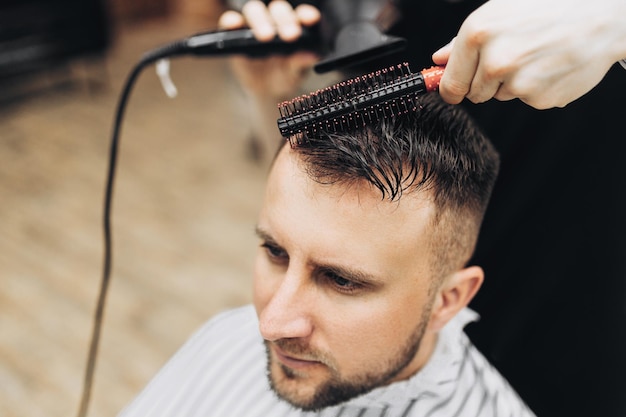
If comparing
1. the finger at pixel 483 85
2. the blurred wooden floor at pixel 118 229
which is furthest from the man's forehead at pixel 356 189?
the blurred wooden floor at pixel 118 229

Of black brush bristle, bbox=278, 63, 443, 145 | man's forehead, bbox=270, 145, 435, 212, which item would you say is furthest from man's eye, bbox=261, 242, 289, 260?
black brush bristle, bbox=278, 63, 443, 145

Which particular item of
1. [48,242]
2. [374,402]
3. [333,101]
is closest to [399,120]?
[333,101]

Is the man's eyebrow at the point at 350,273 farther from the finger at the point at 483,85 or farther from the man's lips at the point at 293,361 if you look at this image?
the finger at the point at 483,85

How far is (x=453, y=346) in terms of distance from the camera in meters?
1.26

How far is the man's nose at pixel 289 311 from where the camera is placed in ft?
3.18

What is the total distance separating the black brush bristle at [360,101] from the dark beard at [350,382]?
420 mm

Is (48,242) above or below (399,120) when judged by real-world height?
above

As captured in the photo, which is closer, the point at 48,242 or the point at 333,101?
the point at 333,101

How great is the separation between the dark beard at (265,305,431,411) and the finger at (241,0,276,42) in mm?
631

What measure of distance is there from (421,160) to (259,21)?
476 mm

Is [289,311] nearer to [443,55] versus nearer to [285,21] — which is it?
[443,55]

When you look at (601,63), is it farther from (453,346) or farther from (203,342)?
(203,342)

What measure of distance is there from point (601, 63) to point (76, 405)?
2.13m

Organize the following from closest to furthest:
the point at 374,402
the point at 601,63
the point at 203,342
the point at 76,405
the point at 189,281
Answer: the point at 601,63 → the point at 374,402 → the point at 203,342 → the point at 76,405 → the point at 189,281
